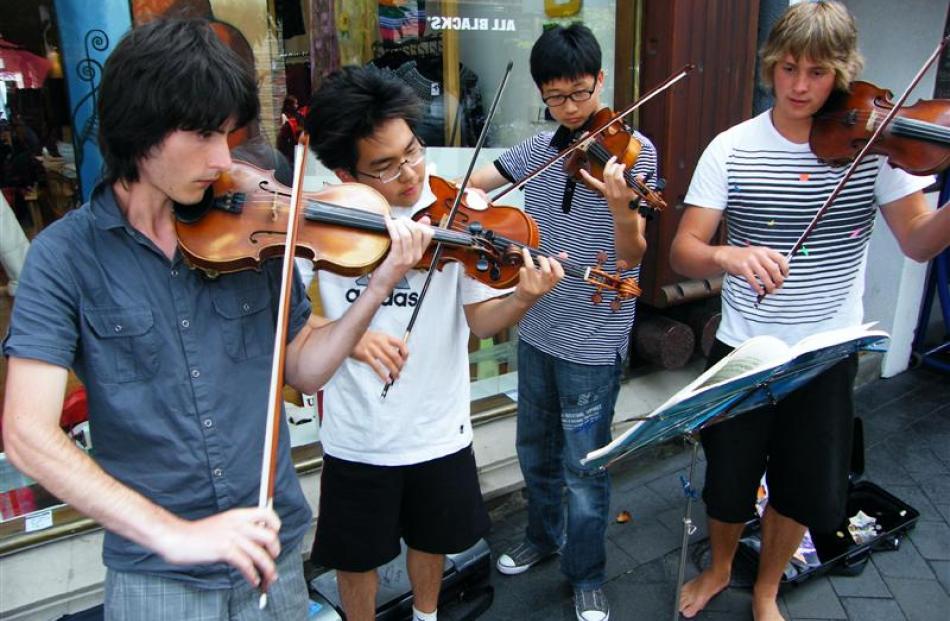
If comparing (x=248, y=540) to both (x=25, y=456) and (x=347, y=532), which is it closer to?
(x=25, y=456)

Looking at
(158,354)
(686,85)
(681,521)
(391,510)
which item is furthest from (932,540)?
(158,354)

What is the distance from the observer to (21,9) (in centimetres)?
236

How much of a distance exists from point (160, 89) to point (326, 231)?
49 centimetres

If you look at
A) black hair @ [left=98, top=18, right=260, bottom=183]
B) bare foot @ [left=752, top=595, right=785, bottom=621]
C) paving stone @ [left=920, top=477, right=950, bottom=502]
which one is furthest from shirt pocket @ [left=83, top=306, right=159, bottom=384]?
paving stone @ [left=920, top=477, right=950, bottom=502]

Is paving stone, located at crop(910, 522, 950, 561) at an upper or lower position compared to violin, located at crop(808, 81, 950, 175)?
lower

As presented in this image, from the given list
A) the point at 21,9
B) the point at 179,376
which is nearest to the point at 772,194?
the point at 179,376

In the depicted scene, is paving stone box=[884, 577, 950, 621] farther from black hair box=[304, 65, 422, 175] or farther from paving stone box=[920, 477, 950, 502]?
black hair box=[304, 65, 422, 175]

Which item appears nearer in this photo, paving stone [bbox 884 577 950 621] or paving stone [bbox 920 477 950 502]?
paving stone [bbox 884 577 950 621]

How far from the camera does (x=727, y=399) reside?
1672 millimetres

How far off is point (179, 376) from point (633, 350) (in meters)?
3.01

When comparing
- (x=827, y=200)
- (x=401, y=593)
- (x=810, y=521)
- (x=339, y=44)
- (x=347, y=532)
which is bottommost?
(x=401, y=593)

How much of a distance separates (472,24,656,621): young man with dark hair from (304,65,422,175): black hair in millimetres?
631

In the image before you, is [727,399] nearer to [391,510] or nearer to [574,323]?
[574,323]

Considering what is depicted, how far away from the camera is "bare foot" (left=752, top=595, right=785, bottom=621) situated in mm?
2525
